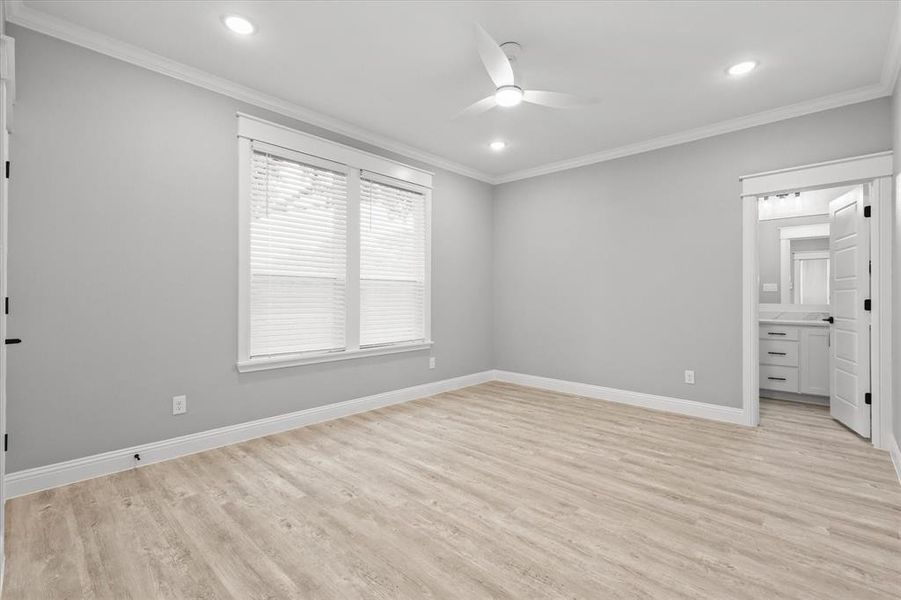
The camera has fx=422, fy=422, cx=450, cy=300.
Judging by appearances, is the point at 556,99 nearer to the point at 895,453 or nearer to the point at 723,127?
the point at 723,127

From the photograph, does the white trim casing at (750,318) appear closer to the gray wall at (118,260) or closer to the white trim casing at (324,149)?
the white trim casing at (324,149)

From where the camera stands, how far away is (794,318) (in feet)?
17.2

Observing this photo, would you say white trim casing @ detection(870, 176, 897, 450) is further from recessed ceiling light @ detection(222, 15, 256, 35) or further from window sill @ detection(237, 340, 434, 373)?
recessed ceiling light @ detection(222, 15, 256, 35)

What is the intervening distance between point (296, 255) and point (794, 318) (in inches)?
231

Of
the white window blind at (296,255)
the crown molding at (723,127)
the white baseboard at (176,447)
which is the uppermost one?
the crown molding at (723,127)

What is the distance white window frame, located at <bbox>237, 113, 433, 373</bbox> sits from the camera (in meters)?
3.37

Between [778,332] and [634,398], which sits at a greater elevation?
[778,332]

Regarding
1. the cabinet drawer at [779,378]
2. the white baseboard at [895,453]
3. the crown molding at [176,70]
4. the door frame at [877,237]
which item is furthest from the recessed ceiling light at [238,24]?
the cabinet drawer at [779,378]

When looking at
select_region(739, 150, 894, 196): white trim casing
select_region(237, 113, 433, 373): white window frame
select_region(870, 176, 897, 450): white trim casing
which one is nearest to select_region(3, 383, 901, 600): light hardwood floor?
select_region(870, 176, 897, 450): white trim casing

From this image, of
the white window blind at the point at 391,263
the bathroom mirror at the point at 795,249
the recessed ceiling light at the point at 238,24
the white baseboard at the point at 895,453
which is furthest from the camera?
Result: the bathroom mirror at the point at 795,249

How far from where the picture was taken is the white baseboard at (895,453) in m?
2.72

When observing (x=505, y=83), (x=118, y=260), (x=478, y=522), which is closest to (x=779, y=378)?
(x=478, y=522)

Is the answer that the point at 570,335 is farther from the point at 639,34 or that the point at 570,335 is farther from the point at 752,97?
the point at 639,34

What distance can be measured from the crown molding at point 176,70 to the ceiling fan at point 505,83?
1516 millimetres
